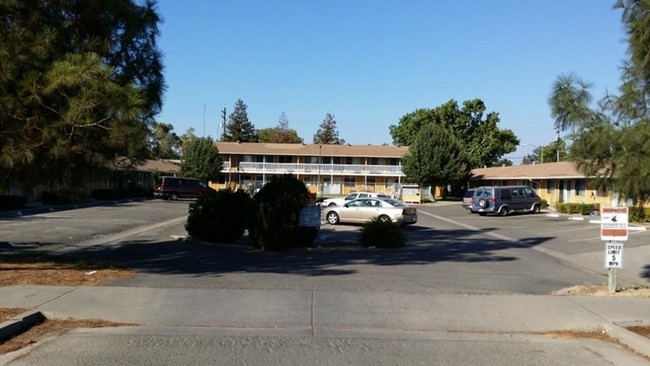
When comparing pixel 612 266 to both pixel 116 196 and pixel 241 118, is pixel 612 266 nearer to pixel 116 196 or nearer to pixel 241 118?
pixel 116 196

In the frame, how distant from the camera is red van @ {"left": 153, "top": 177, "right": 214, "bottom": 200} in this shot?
187 ft

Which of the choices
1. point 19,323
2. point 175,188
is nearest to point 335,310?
point 19,323

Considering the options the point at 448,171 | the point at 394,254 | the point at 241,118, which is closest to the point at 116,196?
the point at 448,171

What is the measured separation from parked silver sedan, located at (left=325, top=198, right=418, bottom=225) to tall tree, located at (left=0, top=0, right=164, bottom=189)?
16934 millimetres

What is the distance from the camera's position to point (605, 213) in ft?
36.9

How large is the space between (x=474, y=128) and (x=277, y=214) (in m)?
75.9

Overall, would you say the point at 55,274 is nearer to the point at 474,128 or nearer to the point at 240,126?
the point at 474,128

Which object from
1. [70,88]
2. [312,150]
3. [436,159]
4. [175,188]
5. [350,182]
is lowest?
[175,188]

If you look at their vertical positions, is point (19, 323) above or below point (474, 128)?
below

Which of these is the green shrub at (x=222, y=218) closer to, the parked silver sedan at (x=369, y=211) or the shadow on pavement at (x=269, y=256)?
the shadow on pavement at (x=269, y=256)

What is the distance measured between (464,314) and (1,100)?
7706 mm

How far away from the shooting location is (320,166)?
80688 millimetres

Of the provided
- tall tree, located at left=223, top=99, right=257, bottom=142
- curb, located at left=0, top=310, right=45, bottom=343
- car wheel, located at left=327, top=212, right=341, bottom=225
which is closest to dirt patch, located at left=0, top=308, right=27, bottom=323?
curb, located at left=0, top=310, right=45, bottom=343

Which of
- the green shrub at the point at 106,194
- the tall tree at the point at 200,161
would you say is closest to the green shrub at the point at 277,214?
the green shrub at the point at 106,194
